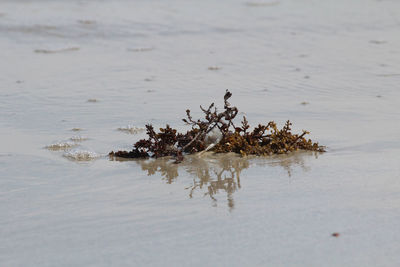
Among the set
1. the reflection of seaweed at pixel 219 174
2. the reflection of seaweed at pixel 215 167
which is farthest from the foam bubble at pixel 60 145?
the reflection of seaweed at pixel 219 174

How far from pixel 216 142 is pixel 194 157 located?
8.0 inches

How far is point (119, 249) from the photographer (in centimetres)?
285

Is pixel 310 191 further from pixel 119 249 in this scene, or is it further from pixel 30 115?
pixel 30 115

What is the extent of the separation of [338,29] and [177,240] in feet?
25.2

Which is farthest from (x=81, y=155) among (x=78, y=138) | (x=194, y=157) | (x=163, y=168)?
(x=194, y=157)

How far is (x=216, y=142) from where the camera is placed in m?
4.39

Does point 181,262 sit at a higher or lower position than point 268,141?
lower

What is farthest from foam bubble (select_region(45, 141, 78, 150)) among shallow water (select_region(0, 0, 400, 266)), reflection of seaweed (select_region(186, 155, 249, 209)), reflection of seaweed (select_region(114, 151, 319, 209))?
reflection of seaweed (select_region(186, 155, 249, 209))

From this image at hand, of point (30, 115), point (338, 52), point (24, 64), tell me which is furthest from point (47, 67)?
point (338, 52)

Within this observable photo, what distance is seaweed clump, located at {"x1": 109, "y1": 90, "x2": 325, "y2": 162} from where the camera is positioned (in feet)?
14.2

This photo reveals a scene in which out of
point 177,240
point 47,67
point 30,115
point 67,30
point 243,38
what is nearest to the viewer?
point 177,240

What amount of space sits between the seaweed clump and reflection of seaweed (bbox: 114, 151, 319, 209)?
0.20 feet

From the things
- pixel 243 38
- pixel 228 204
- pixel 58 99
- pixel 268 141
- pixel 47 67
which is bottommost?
pixel 228 204

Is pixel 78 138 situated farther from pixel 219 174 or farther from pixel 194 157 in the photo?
pixel 219 174
